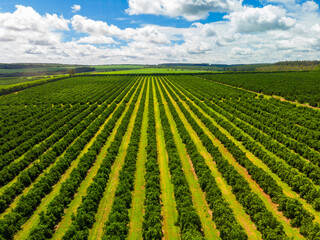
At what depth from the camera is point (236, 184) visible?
75.4 ft

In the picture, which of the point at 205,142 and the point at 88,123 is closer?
the point at 205,142

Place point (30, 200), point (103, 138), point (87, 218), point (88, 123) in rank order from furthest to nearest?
point (88, 123) < point (103, 138) < point (30, 200) < point (87, 218)

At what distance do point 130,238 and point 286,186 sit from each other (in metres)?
21.4

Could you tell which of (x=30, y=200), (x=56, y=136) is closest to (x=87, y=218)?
(x=30, y=200)

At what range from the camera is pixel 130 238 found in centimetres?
1755

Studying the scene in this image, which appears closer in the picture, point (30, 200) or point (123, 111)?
point (30, 200)

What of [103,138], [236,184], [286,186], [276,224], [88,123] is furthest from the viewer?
[88,123]

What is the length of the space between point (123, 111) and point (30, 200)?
1778 inches

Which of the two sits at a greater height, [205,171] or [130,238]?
[205,171]

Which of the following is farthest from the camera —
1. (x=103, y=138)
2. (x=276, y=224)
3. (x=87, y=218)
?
(x=103, y=138)

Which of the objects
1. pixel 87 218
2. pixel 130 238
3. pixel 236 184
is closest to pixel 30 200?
pixel 87 218

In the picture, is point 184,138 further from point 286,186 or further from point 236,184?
point 286,186

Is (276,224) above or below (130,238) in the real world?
above

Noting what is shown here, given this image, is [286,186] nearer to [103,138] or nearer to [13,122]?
[103,138]
